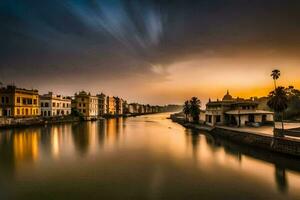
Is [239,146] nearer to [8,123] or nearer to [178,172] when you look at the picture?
[178,172]

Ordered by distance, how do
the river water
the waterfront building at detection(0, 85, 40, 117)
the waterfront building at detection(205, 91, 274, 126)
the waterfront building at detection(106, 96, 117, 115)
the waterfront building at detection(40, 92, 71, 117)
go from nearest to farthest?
the river water < the waterfront building at detection(205, 91, 274, 126) < the waterfront building at detection(0, 85, 40, 117) < the waterfront building at detection(40, 92, 71, 117) < the waterfront building at detection(106, 96, 117, 115)

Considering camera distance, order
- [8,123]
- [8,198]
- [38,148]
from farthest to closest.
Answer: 1. [8,123]
2. [38,148]
3. [8,198]

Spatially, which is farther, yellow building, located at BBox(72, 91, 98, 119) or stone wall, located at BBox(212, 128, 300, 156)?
yellow building, located at BBox(72, 91, 98, 119)

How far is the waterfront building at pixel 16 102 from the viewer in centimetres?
6400

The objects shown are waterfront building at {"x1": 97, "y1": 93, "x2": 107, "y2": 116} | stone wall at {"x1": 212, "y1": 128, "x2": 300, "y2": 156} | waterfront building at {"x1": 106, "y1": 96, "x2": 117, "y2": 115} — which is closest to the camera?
stone wall at {"x1": 212, "y1": 128, "x2": 300, "y2": 156}

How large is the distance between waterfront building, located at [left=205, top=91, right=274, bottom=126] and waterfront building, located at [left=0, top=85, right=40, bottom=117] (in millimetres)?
54922

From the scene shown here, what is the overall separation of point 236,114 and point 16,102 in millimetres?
A: 60371

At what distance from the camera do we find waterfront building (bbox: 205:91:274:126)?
51250 millimetres

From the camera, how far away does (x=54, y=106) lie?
8712cm

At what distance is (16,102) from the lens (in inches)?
2559

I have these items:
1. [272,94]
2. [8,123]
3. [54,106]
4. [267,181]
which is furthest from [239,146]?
[54,106]

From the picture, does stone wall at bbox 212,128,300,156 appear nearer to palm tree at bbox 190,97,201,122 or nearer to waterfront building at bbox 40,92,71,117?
palm tree at bbox 190,97,201,122

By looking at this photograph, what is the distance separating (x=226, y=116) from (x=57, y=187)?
46.6 m

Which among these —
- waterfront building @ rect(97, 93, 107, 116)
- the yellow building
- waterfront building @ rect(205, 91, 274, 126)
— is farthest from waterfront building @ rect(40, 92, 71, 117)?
waterfront building @ rect(205, 91, 274, 126)
